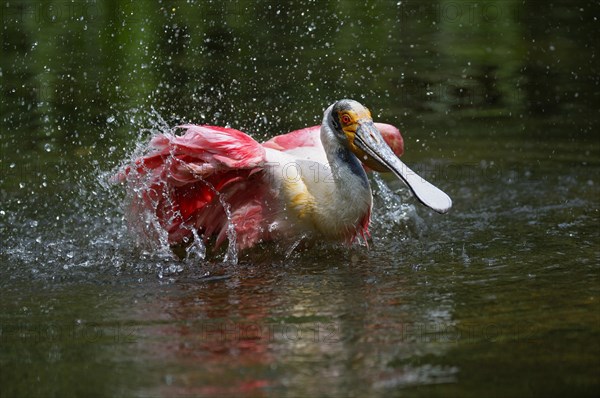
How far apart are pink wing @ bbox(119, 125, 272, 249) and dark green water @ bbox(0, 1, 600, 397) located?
0.23 meters

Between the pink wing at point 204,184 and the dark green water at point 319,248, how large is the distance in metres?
0.23

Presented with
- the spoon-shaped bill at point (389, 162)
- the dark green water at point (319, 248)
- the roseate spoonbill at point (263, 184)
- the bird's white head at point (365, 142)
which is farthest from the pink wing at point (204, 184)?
the spoon-shaped bill at point (389, 162)

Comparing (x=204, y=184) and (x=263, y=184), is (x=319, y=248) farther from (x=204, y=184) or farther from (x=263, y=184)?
(x=204, y=184)

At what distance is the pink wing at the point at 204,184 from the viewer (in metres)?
6.05

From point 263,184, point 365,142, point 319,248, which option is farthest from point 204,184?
point 365,142

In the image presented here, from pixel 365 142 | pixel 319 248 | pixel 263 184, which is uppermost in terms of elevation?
pixel 365 142

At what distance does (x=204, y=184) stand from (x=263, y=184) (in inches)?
14.6

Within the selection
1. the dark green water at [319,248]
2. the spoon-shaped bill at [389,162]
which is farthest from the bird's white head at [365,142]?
the dark green water at [319,248]

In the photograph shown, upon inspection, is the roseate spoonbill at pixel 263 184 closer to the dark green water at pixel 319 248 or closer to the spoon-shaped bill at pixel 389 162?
the spoon-shaped bill at pixel 389 162

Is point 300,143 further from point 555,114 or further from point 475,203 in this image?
point 555,114

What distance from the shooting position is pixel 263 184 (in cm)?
617

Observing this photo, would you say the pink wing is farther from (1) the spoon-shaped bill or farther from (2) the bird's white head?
(1) the spoon-shaped bill

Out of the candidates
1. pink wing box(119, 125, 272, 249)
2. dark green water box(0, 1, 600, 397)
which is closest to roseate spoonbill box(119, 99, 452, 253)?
pink wing box(119, 125, 272, 249)

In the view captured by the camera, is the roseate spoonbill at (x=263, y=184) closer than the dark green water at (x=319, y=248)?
No
